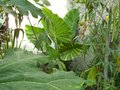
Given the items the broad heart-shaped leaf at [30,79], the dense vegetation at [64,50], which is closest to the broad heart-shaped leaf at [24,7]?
the dense vegetation at [64,50]

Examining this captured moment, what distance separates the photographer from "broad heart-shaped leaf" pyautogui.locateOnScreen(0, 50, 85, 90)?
3.48 feet

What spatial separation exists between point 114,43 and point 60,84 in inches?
61.0

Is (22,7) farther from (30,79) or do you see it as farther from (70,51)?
(70,51)

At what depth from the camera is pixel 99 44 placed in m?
2.55

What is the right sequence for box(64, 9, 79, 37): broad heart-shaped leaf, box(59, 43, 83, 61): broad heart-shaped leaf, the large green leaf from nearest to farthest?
the large green leaf < box(64, 9, 79, 37): broad heart-shaped leaf < box(59, 43, 83, 61): broad heart-shaped leaf

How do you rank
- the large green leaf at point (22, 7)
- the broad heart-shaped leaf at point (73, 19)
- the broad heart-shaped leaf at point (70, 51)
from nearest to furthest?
the large green leaf at point (22, 7) < the broad heart-shaped leaf at point (73, 19) < the broad heart-shaped leaf at point (70, 51)

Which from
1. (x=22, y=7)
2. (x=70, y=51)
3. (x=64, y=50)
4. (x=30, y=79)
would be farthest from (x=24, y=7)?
(x=64, y=50)

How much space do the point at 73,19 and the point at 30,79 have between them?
7.79 feet

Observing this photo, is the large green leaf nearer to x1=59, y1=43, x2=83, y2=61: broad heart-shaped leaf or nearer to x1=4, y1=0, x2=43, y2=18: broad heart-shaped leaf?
x1=4, y1=0, x2=43, y2=18: broad heart-shaped leaf

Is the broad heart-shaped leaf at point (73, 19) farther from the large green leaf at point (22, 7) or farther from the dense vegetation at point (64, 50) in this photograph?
the large green leaf at point (22, 7)

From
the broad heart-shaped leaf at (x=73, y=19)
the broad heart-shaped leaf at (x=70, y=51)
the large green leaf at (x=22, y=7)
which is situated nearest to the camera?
the large green leaf at (x=22, y=7)

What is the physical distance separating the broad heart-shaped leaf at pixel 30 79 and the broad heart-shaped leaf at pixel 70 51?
226 centimetres

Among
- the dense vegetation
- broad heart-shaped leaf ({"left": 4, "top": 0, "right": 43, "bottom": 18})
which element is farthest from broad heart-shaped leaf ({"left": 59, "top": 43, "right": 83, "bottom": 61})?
broad heart-shaped leaf ({"left": 4, "top": 0, "right": 43, "bottom": 18})

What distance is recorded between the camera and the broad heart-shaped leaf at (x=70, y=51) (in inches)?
139
